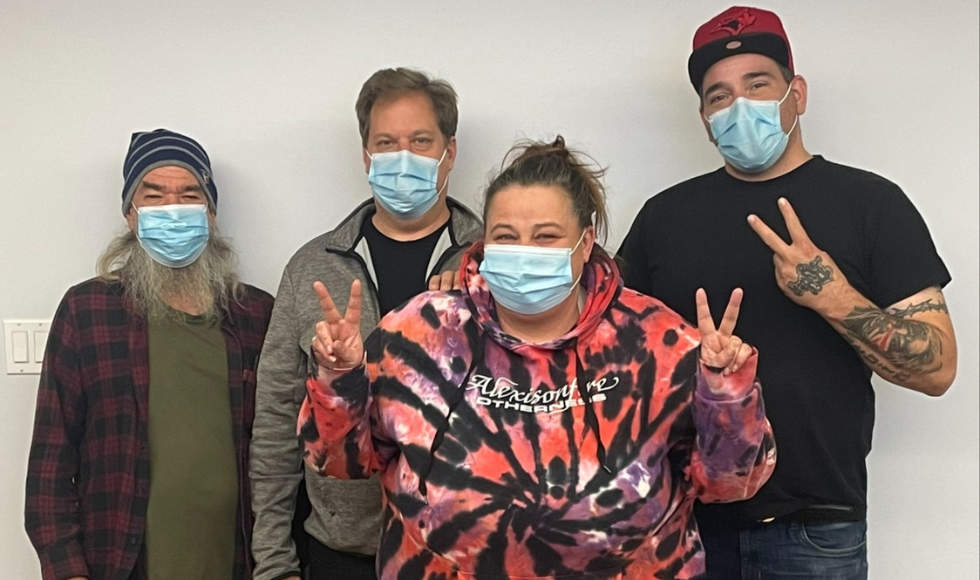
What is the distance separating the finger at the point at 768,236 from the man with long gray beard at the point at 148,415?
1150 mm

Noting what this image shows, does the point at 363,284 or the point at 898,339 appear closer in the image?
the point at 898,339

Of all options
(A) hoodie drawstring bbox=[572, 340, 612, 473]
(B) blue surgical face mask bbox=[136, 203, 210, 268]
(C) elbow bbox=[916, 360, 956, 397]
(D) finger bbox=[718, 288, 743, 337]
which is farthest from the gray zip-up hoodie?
(C) elbow bbox=[916, 360, 956, 397]

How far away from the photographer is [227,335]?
1.86m

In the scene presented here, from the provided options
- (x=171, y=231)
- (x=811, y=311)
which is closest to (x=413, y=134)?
(x=171, y=231)

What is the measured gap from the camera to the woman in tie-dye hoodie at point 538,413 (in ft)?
4.20

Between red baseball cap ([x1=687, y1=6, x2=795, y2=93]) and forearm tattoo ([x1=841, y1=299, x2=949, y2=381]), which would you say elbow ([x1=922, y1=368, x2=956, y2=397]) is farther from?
red baseball cap ([x1=687, y1=6, x2=795, y2=93])

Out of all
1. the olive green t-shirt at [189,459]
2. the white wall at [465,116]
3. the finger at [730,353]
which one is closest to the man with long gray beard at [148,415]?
the olive green t-shirt at [189,459]

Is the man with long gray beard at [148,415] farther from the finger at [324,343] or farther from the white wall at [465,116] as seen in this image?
the finger at [324,343]

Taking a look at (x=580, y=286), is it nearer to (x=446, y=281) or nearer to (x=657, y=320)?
(x=657, y=320)

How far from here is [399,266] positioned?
1.75 metres

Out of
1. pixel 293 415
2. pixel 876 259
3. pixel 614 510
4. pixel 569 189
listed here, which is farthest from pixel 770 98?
pixel 293 415

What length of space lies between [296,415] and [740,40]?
121 cm

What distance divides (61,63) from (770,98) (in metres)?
1.75

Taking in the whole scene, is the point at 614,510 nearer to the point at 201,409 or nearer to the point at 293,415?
the point at 293,415
